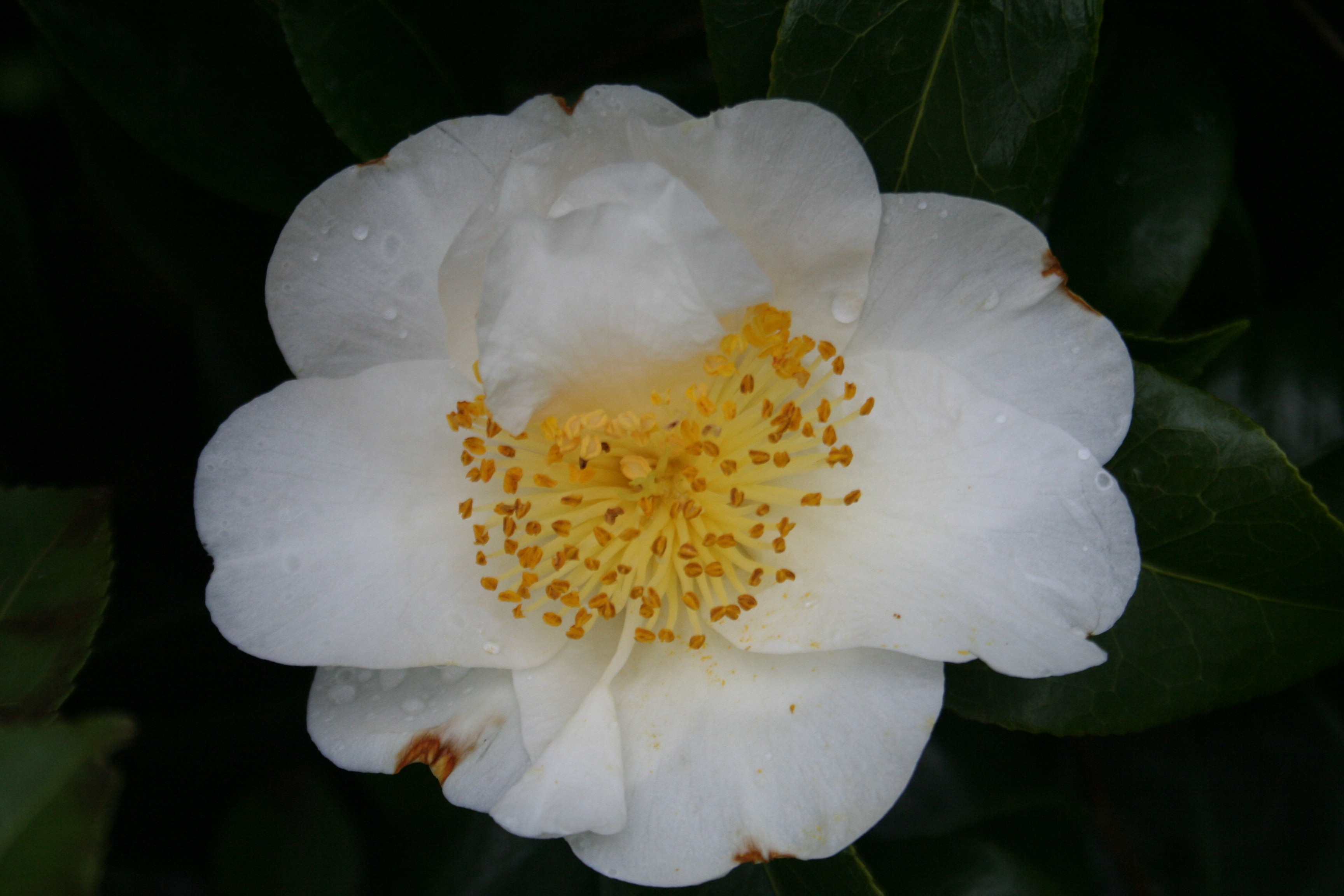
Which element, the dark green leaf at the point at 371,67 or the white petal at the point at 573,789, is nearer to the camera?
the white petal at the point at 573,789

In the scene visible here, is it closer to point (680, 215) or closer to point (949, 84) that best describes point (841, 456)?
point (680, 215)

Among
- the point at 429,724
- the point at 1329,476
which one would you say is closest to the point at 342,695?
the point at 429,724

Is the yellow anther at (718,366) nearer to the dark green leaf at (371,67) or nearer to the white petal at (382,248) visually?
the white petal at (382,248)

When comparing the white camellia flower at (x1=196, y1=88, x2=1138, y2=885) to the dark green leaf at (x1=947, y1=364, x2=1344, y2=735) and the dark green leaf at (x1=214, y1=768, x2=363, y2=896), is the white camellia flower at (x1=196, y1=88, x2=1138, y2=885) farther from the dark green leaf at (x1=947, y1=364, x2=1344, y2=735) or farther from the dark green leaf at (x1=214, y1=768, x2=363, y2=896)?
the dark green leaf at (x1=214, y1=768, x2=363, y2=896)

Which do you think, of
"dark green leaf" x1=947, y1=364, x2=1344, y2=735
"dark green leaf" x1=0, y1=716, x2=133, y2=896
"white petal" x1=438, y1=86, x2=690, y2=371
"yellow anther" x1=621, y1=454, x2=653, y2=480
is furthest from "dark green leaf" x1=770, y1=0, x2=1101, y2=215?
"dark green leaf" x1=0, y1=716, x2=133, y2=896

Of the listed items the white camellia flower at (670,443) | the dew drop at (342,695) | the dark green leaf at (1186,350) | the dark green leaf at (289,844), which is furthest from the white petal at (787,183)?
the dark green leaf at (289,844)

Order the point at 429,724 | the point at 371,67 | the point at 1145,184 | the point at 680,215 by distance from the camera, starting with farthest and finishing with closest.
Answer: the point at 1145,184
the point at 371,67
the point at 429,724
the point at 680,215
